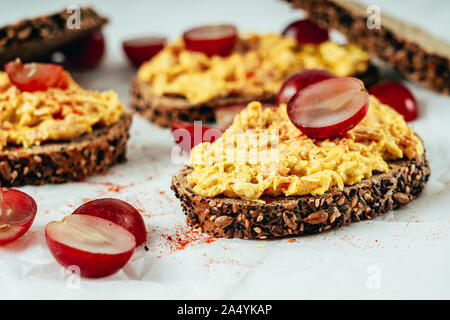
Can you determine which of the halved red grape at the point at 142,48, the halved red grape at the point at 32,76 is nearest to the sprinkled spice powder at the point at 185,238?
the halved red grape at the point at 32,76

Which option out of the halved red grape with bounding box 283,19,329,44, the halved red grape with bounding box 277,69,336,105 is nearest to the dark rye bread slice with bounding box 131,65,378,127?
the halved red grape with bounding box 283,19,329,44

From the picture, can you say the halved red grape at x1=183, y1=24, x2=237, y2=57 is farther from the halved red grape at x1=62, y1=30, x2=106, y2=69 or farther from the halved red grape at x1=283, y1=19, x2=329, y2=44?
the halved red grape at x1=62, y1=30, x2=106, y2=69

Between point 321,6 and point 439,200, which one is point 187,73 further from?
point 439,200

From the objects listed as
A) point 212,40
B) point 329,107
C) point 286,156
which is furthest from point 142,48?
point 286,156

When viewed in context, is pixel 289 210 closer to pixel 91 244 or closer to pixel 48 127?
pixel 91 244

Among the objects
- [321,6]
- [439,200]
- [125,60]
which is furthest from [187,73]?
[439,200]

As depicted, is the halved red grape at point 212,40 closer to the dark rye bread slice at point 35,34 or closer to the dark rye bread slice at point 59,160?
the dark rye bread slice at point 35,34
